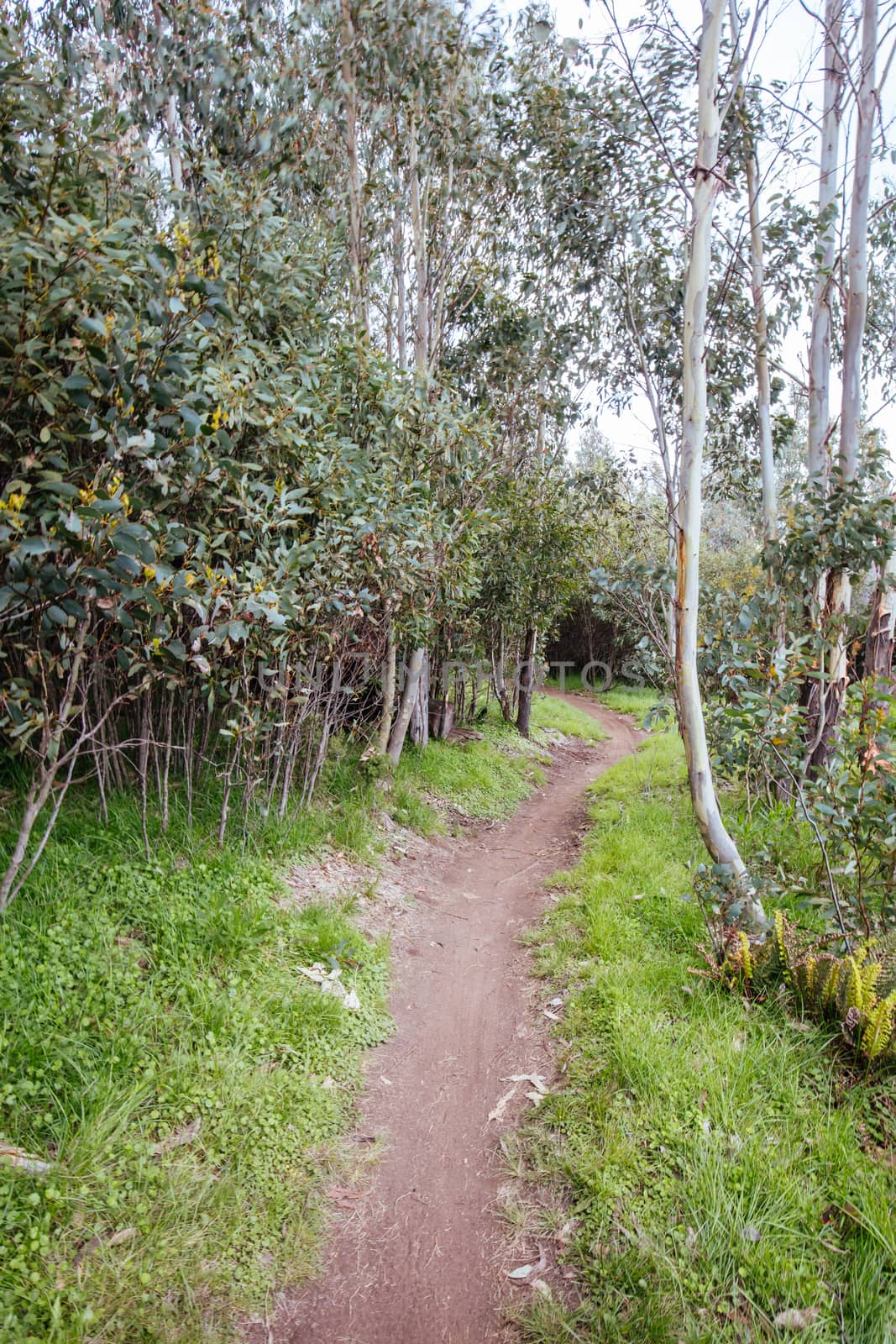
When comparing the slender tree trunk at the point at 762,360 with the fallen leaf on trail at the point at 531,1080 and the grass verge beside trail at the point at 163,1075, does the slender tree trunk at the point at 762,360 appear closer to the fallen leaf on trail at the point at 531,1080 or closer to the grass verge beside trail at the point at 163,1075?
the fallen leaf on trail at the point at 531,1080

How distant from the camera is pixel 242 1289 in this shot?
2230 mm

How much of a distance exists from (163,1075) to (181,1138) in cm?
26

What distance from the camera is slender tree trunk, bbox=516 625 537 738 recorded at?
458 inches

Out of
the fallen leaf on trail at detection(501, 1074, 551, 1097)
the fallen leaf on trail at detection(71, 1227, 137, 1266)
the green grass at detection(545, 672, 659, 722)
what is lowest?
the fallen leaf on trail at detection(501, 1074, 551, 1097)

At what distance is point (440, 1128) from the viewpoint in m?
3.08

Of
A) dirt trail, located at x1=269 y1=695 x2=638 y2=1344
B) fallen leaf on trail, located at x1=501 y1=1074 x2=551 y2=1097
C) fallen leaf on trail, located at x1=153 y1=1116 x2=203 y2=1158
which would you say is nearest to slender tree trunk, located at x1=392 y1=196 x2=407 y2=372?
dirt trail, located at x1=269 y1=695 x2=638 y2=1344

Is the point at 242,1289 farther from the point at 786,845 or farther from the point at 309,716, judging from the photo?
the point at 786,845

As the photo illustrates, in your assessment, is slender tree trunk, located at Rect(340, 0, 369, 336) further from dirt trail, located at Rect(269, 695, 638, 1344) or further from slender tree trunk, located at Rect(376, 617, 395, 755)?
dirt trail, located at Rect(269, 695, 638, 1344)

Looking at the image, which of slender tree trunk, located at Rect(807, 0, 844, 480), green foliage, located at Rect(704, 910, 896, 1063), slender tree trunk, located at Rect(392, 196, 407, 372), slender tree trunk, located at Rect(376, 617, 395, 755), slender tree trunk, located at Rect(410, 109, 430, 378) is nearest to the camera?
green foliage, located at Rect(704, 910, 896, 1063)

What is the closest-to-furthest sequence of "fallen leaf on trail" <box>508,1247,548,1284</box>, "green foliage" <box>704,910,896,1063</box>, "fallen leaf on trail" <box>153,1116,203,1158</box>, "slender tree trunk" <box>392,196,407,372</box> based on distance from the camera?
"fallen leaf on trail" <box>508,1247,548,1284</box> → "fallen leaf on trail" <box>153,1116,203,1158</box> → "green foliage" <box>704,910,896,1063</box> → "slender tree trunk" <box>392,196,407,372</box>

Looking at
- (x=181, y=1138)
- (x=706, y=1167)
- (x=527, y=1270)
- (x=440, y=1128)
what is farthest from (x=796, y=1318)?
(x=181, y=1138)

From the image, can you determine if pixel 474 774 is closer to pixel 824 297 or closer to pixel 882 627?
pixel 882 627

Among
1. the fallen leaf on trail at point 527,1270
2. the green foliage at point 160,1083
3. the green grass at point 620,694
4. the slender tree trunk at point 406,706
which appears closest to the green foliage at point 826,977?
the fallen leaf on trail at point 527,1270

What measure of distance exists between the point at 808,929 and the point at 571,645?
19089 millimetres
